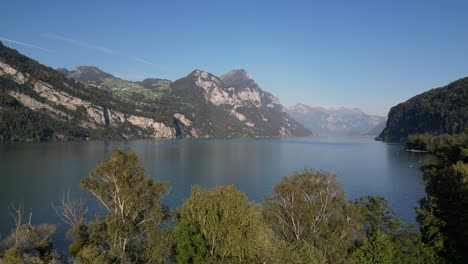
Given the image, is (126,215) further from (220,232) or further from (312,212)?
(312,212)

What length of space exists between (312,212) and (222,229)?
12486 millimetres

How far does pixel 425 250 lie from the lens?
31.4 metres

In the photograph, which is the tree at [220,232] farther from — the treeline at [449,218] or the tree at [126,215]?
the treeline at [449,218]

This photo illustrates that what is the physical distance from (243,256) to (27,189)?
205 ft

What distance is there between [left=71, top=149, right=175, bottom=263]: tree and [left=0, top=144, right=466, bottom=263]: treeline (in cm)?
8

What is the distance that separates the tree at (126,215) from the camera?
2880cm

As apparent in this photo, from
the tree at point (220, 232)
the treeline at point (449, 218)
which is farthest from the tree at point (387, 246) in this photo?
the tree at point (220, 232)

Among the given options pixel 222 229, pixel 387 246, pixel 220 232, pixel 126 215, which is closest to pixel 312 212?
pixel 387 246

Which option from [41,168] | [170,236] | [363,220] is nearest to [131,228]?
[170,236]

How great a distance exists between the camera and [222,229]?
26.0 m

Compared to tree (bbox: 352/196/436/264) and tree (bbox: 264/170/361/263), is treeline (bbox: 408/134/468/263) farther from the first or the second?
tree (bbox: 264/170/361/263)

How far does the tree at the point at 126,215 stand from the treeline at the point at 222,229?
8cm

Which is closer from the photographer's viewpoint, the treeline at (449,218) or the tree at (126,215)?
the tree at (126,215)

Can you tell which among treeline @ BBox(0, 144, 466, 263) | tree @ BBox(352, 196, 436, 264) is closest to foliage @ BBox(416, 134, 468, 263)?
treeline @ BBox(0, 144, 466, 263)
